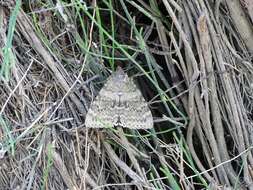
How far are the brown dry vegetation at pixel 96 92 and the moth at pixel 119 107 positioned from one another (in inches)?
1.7

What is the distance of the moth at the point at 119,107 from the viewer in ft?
4.22

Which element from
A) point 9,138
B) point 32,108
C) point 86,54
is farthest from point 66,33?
point 9,138

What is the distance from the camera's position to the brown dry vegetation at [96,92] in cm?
131

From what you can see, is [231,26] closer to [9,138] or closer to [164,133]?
[164,133]

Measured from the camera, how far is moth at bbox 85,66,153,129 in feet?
4.22

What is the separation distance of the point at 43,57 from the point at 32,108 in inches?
6.5

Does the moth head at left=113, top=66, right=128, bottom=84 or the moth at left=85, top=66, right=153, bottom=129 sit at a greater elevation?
the moth head at left=113, top=66, right=128, bottom=84

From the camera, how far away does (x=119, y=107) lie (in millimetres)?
1348

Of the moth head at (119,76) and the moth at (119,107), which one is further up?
the moth head at (119,76)

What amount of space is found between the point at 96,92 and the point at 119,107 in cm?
9

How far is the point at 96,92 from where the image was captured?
136cm

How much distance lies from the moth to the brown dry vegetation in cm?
4

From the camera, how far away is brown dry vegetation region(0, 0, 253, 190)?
1308 millimetres

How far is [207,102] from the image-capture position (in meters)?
1.29
